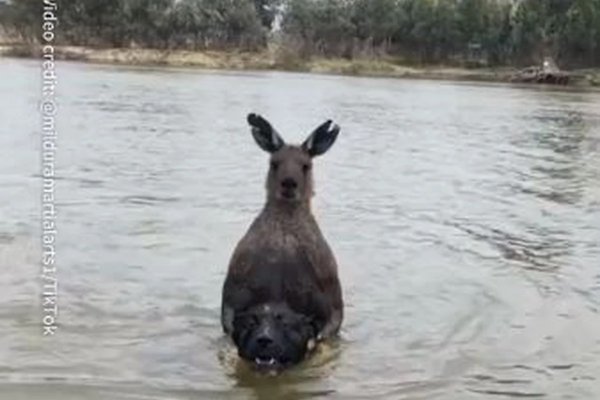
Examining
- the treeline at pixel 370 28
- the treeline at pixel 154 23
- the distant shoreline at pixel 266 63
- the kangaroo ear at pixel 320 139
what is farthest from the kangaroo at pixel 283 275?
the treeline at pixel 370 28

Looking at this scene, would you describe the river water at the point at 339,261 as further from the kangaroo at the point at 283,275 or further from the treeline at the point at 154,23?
the treeline at the point at 154,23

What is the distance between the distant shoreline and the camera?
77800mm

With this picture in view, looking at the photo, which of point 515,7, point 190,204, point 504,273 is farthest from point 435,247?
point 515,7

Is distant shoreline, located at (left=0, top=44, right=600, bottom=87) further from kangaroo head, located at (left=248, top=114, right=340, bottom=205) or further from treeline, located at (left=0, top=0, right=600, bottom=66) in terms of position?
kangaroo head, located at (left=248, top=114, right=340, bottom=205)

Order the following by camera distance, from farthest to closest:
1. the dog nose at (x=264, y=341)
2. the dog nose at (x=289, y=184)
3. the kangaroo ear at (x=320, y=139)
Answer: the kangaroo ear at (x=320, y=139)
the dog nose at (x=289, y=184)
the dog nose at (x=264, y=341)

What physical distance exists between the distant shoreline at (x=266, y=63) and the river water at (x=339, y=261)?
1865 inches

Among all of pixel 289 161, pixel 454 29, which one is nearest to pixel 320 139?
pixel 289 161

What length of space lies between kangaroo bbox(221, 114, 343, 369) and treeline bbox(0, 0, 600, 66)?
2866 inches

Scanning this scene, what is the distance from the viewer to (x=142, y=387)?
29.3 feet

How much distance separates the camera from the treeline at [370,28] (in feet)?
285

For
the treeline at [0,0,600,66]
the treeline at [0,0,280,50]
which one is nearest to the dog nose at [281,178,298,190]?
the treeline at [0,0,280,50]

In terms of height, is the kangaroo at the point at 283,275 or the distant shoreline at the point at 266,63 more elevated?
the kangaroo at the point at 283,275

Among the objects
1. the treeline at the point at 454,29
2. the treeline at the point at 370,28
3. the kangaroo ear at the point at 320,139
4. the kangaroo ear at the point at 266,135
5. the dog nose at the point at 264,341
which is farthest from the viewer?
the treeline at the point at 454,29

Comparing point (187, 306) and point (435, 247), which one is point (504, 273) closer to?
point (435, 247)
